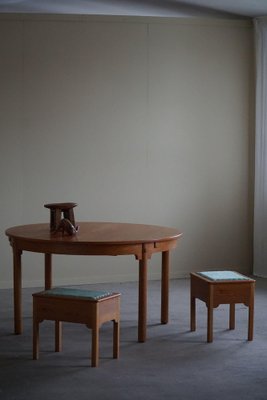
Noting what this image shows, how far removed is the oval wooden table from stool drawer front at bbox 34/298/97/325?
0.37 metres

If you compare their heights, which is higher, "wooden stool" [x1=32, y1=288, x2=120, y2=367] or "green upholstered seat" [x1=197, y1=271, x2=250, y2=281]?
"green upholstered seat" [x1=197, y1=271, x2=250, y2=281]

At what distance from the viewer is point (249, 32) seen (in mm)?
6902

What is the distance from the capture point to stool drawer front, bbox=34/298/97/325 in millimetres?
4074

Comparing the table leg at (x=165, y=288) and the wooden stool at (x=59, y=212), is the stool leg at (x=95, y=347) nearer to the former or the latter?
the wooden stool at (x=59, y=212)

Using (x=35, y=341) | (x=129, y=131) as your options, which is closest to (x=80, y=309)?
(x=35, y=341)

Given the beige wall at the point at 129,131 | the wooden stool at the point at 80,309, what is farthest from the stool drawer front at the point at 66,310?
the beige wall at the point at 129,131

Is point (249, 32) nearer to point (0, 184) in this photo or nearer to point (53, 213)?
point (0, 184)

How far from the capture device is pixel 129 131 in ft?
21.8

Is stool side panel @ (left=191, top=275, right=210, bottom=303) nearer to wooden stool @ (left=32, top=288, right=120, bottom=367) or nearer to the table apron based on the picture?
the table apron

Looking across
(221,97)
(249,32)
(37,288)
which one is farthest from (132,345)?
(249,32)

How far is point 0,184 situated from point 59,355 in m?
2.39

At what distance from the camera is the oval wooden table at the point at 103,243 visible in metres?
4.43

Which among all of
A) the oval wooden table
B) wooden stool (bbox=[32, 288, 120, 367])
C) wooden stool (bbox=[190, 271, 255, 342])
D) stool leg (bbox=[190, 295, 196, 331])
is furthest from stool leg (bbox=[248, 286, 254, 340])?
wooden stool (bbox=[32, 288, 120, 367])

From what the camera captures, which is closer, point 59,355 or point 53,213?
point 59,355
